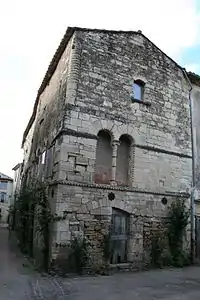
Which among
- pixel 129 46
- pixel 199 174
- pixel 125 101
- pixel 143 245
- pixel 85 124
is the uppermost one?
pixel 129 46

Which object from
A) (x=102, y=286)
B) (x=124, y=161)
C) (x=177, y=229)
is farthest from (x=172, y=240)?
(x=102, y=286)

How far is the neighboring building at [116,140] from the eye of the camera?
8.76 m

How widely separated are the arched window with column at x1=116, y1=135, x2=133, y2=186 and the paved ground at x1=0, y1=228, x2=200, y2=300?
9.92 ft

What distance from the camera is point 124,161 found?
33.5ft

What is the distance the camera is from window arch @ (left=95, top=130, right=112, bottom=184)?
9570mm

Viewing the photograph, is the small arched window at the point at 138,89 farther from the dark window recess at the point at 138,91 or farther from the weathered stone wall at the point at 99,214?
the weathered stone wall at the point at 99,214

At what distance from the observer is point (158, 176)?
10.3m

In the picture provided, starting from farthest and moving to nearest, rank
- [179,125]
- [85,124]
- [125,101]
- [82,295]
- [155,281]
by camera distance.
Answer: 1. [179,125]
2. [125,101]
3. [85,124]
4. [155,281]
5. [82,295]

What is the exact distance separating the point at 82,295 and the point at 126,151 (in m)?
5.33

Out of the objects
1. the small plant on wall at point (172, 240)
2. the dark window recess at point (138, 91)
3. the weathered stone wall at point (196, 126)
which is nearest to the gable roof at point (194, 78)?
the weathered stone wall at point (196, 126)

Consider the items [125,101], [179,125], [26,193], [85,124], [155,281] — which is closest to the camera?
[155,281]

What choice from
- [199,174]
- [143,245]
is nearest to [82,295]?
[143,245]

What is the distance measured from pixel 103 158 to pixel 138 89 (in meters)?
3.11

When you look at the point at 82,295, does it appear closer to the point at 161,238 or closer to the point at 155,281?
the point at 155,281
